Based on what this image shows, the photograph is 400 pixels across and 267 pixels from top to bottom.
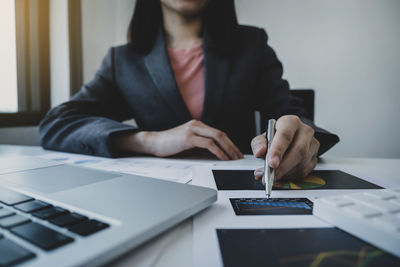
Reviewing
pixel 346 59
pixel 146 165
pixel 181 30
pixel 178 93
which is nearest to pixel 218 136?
pixel 146 165

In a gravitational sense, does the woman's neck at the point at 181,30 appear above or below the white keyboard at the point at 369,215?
above

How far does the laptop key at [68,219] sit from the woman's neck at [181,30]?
3.05 ft

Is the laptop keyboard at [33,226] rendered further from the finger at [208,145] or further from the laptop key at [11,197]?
the finger at [208,145]

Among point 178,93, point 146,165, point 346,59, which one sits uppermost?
point 346,59

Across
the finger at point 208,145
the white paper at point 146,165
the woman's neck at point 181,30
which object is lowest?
the white paper at point 146,165

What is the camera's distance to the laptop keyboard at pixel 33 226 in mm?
148

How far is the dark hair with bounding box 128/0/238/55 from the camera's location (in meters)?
0.97

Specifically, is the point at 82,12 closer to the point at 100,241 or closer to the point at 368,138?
the point at 100,241

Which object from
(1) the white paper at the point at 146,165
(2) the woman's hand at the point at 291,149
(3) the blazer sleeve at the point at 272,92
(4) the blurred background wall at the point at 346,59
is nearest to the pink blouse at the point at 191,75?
(3) the blazer sleeve at the point at 272,92

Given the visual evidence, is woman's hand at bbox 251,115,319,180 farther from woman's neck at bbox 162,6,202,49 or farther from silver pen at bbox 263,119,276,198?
woman's neck at bbox 162,6,202,49

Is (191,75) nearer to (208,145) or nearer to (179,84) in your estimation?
(179,84)

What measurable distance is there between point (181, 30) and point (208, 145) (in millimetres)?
635

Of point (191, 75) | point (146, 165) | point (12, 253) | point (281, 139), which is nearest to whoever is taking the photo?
point (12, 253)

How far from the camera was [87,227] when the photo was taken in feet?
0.59
